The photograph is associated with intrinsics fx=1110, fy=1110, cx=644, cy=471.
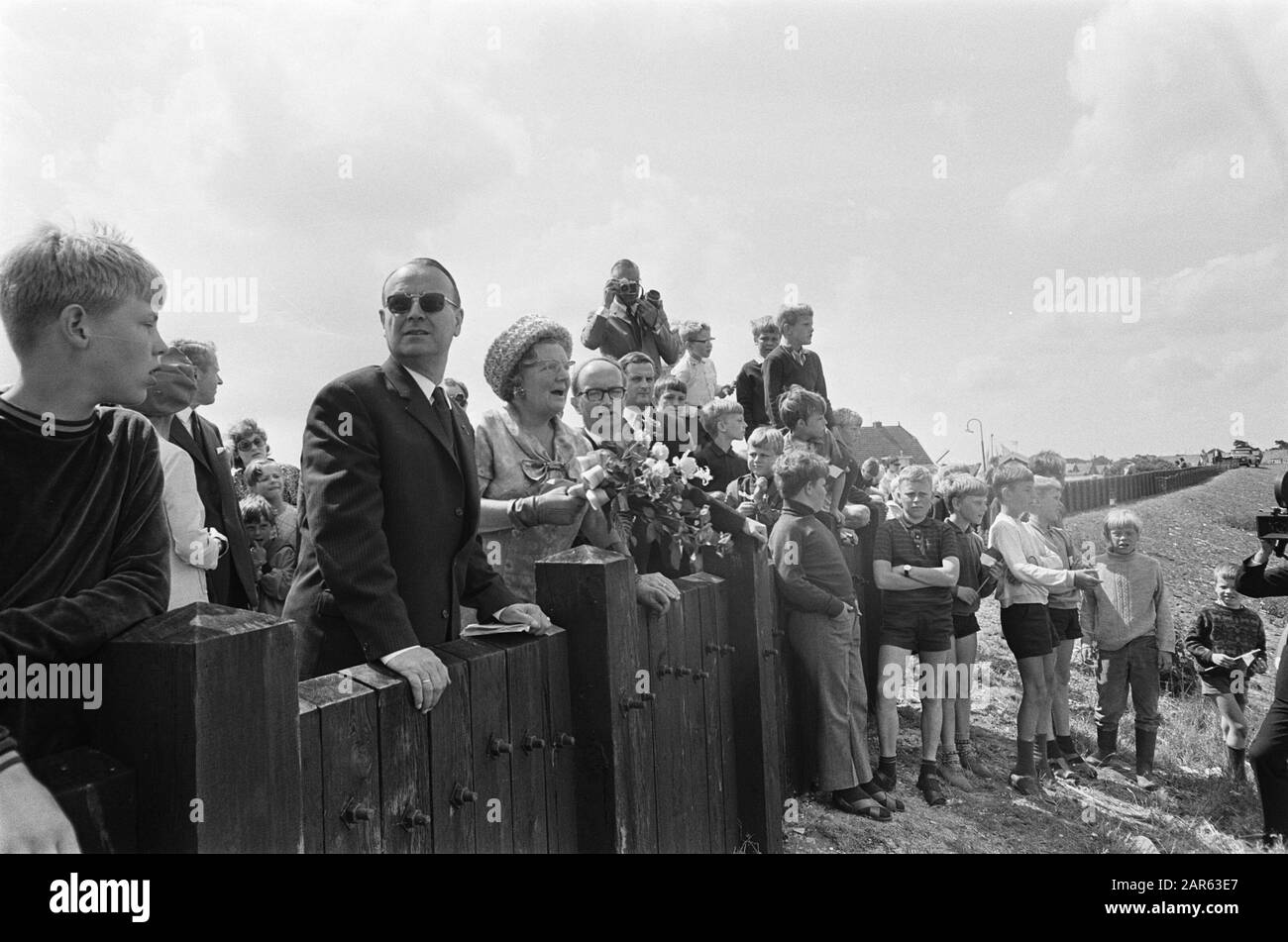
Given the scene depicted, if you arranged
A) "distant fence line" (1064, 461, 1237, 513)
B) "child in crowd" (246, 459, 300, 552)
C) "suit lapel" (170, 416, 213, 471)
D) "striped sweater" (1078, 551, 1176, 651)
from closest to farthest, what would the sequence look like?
"suit lapel" (170, 416, 213, 471)
"child in crowd" (246, 459, 300, 552)
"striped sweater" (1078, 551, 1176, 651)
"distant fence line" (1064, 461, 1237, 513)

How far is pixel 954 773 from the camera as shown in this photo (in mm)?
6973

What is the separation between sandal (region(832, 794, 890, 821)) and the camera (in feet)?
19.4

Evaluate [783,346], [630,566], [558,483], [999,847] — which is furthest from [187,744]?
[783,346]

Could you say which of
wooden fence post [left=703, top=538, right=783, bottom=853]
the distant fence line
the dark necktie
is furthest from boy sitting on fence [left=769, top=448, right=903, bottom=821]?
the distant fence line

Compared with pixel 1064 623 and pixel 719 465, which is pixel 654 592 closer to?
pixel 719 465

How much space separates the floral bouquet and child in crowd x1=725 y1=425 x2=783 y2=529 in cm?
108

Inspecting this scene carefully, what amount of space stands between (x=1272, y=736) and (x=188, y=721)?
5.34 metres

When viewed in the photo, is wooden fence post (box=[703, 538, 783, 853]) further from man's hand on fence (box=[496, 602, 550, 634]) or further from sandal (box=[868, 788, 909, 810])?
man's hand on fence (box=[496, 602, 550, 634])

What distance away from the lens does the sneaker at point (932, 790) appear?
21.4 ft

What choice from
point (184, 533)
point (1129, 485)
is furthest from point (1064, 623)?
point (1129, 485)

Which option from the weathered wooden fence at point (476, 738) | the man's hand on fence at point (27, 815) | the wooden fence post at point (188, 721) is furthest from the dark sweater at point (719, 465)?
the man's hand on fence at point (27, 815)

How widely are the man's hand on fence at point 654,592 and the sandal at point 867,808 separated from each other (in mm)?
2552
